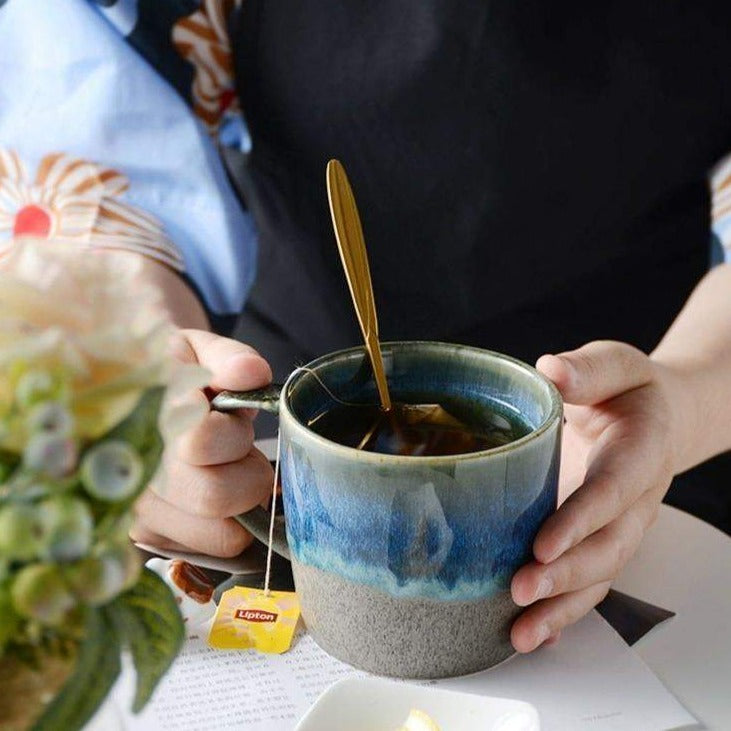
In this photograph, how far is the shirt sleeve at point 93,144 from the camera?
73 cm

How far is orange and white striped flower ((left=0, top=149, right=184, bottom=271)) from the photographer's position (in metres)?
0.72

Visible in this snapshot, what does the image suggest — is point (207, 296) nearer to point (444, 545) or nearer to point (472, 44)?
point (472, 44)

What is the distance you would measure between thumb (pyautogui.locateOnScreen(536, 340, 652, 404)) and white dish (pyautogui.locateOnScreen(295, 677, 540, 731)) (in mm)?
156

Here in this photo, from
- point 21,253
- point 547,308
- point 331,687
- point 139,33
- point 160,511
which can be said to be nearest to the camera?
point 21,253

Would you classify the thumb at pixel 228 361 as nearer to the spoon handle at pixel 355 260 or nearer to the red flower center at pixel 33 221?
the spoon handle at pixel 355 260

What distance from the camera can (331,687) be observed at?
41cm

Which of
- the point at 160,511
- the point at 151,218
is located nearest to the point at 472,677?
the point at 160,511

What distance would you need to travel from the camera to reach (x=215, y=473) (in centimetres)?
50

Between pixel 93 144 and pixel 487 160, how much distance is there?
11.5 inches

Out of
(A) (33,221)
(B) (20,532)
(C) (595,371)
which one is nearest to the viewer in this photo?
(B) (20,532)

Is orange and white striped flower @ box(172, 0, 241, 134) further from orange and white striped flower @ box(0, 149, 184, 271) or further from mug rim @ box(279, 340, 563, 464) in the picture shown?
mug rim @ box(279, 340, 563, 464)

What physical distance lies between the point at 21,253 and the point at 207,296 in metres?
0.59

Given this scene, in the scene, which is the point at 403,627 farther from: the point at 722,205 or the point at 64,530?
the point at 722,205

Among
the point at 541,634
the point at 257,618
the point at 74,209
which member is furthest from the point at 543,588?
the point at 74,209
